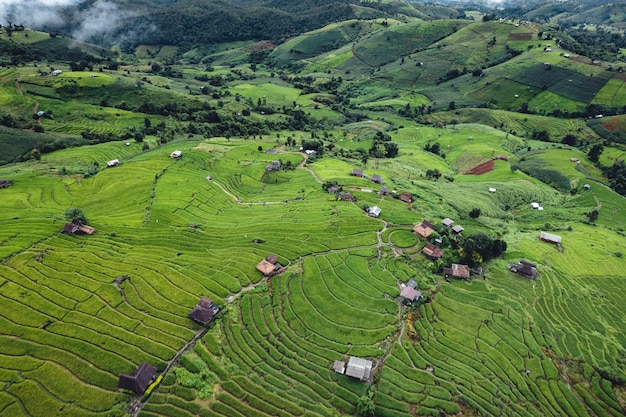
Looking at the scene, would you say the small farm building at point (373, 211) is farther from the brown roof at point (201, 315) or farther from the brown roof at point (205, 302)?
the brown roof at point (201, 315)

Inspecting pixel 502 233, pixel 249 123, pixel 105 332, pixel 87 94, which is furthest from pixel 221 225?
pixel 87 94

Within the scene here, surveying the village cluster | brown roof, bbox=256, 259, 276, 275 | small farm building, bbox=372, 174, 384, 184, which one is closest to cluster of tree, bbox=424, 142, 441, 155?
the village cluster

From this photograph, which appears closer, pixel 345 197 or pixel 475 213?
pixel 475 213

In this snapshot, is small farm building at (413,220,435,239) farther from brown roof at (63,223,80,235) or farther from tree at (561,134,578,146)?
tree at (561,134,578,146)

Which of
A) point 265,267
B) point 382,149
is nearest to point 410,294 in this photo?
point 265,267

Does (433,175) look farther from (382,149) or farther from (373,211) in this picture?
(373,211)

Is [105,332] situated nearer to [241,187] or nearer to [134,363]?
[134,363]

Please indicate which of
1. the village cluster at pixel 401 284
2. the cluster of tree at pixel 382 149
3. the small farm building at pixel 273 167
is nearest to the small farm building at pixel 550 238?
the village cluster at pixel 401 284
